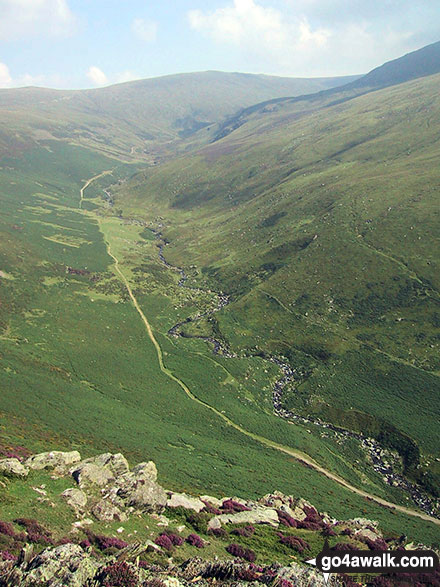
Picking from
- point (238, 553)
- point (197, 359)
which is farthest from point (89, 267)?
point (238, 553)

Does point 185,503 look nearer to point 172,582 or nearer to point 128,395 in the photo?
point 172,582

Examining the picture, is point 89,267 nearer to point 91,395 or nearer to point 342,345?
point 91,395

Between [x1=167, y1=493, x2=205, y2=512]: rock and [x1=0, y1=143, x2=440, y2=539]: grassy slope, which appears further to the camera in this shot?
[x1=0, y1=143, x2=440, y2=539]: grassy slope

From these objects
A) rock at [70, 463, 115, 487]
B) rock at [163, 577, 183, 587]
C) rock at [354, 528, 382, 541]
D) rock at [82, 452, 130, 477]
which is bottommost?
rock at [354, 528, 382, 541]

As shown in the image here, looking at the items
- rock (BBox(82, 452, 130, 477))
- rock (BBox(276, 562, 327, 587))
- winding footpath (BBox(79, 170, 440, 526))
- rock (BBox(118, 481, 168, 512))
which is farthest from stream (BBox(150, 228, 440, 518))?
rock (BBox(82, 452, 130, 477))

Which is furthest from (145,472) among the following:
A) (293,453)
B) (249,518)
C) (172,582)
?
(293,453)

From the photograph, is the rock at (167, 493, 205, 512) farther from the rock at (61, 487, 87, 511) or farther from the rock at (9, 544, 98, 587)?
the rock at (9, 544, 98, 587)
